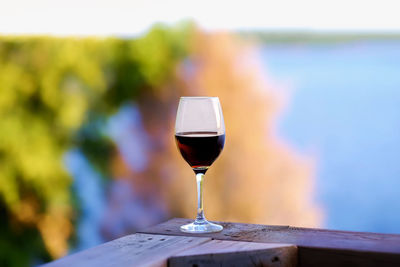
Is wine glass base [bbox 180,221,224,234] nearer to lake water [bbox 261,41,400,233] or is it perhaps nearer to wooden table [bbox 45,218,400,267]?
wooden table [bbox 45,218,400,267]

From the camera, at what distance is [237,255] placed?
0.99m

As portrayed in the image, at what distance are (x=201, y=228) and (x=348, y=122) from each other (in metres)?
6.68

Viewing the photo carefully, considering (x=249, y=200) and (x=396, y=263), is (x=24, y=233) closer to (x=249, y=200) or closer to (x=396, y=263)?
(x=249, y=200)

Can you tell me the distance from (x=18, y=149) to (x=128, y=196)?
1.61m

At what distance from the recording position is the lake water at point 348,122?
23.9ft

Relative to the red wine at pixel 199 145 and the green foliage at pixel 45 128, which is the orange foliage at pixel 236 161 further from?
the red wine at pixel 199 145

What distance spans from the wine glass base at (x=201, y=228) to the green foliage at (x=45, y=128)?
21.5 feet

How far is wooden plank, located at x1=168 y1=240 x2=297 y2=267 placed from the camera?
3.18ft

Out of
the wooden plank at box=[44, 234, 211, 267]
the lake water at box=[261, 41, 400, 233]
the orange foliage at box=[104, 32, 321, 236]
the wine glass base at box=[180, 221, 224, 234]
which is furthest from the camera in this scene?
the orange foliage at box=[104, 32, 321, 236]

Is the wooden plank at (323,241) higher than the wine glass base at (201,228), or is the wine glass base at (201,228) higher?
the wine glass base at (201,228)

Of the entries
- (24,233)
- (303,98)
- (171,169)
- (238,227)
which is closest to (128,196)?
(171,169)

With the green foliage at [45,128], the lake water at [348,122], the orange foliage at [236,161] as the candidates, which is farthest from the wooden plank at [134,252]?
the green foliage at [45,128]

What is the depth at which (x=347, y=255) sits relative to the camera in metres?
1.01

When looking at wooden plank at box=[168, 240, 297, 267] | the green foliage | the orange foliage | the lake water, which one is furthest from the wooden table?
the green foliage
